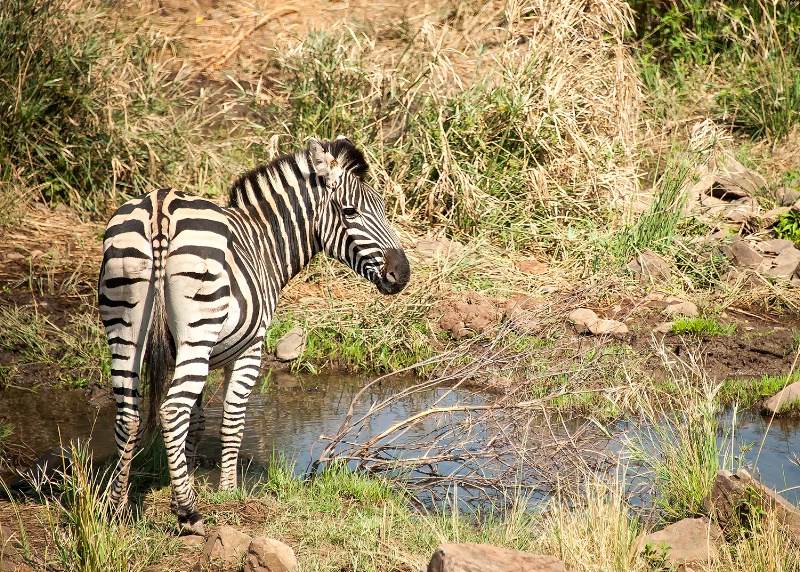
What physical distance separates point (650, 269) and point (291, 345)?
3516 millimetres

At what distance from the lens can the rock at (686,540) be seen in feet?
14.5

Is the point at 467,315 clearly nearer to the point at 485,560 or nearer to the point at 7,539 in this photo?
the point at 485,560

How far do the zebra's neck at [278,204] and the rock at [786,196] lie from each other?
6609 millimetres

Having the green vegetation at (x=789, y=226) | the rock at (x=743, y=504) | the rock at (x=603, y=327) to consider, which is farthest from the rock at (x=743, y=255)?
the rock at (x=743, y=504)

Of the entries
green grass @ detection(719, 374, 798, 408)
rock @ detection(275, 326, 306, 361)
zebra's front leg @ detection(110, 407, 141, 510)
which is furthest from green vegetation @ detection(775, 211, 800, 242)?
zebra's front leg @ detection(110, 407, 141, 510)

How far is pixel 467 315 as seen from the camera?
8.02 metres

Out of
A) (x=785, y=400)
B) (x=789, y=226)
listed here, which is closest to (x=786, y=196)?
(x=789, y=226)

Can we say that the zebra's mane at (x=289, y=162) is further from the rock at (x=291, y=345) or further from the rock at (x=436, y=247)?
the rock at (x=436, y=247)

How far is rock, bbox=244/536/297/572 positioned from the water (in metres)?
1.29

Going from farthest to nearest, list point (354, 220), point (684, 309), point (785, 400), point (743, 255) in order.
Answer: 1. point (743, 255)
2. point (684, 309)
3. point (785, 400)
4. point (354, 220)

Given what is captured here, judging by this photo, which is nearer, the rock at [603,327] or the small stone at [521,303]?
the rock at [603,327]

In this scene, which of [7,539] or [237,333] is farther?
[237,333]

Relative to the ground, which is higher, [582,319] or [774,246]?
[774,246]

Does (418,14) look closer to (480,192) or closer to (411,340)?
(480,192)
